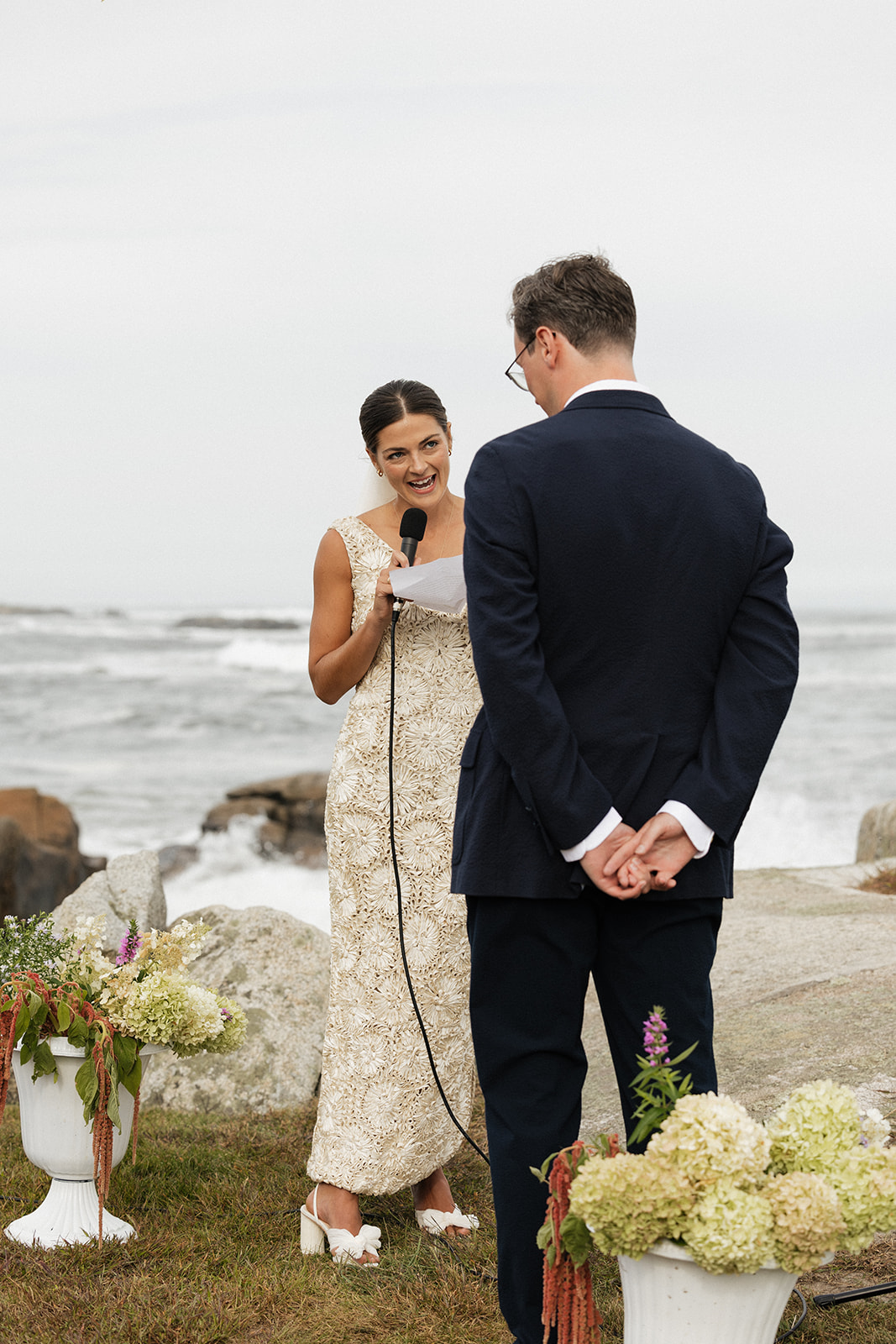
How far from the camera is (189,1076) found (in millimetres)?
5324

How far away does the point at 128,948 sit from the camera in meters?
3.73

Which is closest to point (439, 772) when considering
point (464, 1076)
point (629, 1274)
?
point (464, 1076)

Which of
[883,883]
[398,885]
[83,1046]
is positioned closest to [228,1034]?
[83,1046]

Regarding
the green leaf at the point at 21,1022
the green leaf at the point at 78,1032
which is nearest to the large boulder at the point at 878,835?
the green leaf at the point at 78,1032

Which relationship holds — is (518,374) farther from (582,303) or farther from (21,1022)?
(21,1022)

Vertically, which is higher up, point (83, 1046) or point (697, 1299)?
point (697, 1299)

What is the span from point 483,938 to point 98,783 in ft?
73.1

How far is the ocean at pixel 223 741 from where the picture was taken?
17297 mm

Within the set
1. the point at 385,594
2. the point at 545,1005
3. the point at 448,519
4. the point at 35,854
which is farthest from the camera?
the point at 35,854

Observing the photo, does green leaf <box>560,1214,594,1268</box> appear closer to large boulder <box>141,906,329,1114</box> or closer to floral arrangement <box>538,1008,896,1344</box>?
floral arrangement <box>538,1008,896,1344</box>

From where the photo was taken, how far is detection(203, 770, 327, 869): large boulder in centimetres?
1537

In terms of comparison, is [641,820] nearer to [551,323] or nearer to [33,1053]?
[551,323]

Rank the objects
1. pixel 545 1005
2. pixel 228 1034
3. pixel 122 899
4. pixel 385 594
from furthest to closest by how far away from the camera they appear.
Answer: pixel 122 899, pixel 228 1034, pixel 385 594, pixel 545 1005

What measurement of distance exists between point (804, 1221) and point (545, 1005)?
26.4 inches
